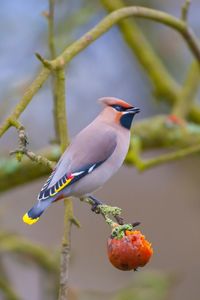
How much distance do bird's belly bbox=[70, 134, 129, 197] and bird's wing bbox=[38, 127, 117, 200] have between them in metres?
0.01

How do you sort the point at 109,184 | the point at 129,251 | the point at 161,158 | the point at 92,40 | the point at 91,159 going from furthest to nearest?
the point at 109,184 → the point at 161,158 → the point at 92,40 → the point at 91,159 → the point at 129,251

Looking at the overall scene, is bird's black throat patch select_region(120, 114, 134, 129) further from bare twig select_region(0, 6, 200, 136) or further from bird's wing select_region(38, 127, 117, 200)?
bare twig select_region(0, 6, 200, 136)

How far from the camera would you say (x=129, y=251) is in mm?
1573

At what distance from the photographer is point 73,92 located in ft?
14.6

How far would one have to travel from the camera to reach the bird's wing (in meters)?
1.70

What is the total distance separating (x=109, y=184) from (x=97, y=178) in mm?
2952

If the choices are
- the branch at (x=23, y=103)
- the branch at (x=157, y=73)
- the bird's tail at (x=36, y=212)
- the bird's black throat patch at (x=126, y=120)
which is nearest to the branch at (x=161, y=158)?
the branch at (x=157, y=73)

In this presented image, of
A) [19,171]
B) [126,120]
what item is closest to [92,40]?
[126,120]

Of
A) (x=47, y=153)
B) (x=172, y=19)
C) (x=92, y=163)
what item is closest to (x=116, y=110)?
(x=92, y=163)

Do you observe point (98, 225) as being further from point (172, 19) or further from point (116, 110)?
point (116, 110)

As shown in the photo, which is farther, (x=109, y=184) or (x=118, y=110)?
(x=109, y=184)

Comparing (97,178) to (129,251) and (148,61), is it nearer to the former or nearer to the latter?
(129,251)

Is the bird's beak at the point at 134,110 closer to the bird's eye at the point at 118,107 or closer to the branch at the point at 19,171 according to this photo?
the bird's eye at the point at 118,107

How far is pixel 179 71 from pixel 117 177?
73 centimetres
